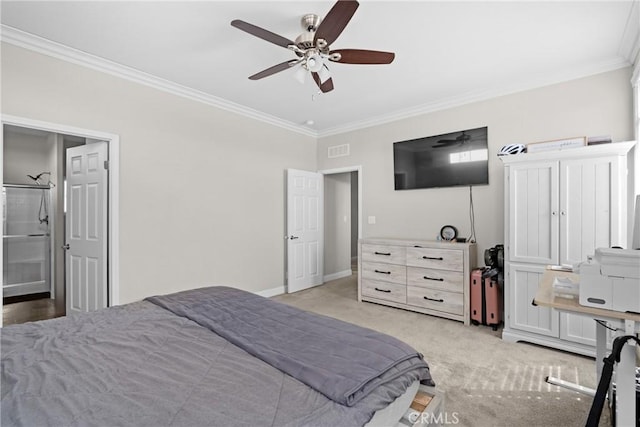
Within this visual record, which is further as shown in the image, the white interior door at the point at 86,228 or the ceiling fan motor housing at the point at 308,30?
the white interior door at the point at 86,228

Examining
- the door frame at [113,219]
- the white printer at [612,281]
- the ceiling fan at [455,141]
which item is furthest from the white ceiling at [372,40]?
the white printer at [612,281]

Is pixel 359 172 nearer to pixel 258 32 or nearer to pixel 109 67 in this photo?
pixel 258 32

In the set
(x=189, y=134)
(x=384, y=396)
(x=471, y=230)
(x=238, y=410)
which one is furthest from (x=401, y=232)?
(x=238, y=410)

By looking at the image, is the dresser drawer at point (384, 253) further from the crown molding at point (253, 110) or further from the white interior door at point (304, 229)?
the crown molding at point (253, 110)

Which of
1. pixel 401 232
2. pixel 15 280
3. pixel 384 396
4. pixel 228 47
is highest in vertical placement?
pixel 228 47

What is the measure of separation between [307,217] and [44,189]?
429 cm

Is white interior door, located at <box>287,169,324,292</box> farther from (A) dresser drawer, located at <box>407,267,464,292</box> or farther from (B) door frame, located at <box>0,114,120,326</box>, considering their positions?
(B) door frame, located at <box>0,114,120,326</box>

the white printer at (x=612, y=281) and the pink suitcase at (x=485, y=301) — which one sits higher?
the white printer at (x=612, y=281)

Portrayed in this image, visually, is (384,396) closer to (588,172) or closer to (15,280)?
(588,172)

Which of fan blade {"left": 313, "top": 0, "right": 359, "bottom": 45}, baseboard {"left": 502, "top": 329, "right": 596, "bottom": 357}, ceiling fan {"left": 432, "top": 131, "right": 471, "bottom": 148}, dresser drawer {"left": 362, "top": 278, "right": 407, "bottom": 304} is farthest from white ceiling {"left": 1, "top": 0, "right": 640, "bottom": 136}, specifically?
baseboard {"left": 502, "top": 329, "right": 596, "bottom": 357}

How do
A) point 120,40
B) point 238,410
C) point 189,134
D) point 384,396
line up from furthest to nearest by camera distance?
point 189,134 → point 120,40 → point 384,396 → point 238,410

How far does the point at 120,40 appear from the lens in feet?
8.54

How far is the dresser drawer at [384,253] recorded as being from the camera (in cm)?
395

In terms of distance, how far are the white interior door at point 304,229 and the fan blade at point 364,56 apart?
2.64 meters
